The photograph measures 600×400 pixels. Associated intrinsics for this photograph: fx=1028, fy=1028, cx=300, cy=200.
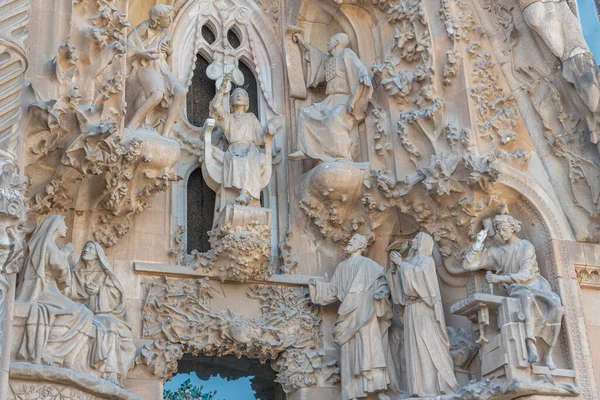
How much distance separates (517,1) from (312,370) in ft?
14.9

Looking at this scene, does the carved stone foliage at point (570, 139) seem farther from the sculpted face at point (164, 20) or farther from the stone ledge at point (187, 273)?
the sculpted face at point (164, 20)

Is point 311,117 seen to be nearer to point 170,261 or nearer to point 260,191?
point 260,191

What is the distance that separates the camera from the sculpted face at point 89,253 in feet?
31.9

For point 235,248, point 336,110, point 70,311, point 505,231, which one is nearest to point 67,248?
point 70,311

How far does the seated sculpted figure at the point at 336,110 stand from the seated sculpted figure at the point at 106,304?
2496 mm

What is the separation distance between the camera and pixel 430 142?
10.9 metres

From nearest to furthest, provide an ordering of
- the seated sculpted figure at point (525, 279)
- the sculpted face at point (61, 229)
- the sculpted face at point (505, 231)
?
the sculpted face at point (61, 229) → the seated sculpted figure at point (525, 279) → the sculpted face at point (505, 231)

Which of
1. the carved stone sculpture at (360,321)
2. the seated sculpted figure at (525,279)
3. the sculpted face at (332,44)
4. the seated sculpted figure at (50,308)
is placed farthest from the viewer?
the sculpted face at (332,44)

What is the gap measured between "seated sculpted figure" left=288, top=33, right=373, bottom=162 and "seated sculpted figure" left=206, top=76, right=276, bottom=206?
1.35ft

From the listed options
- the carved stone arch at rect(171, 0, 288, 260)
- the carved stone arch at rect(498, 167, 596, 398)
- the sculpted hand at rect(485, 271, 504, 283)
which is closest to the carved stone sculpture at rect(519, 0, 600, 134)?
the carved stone arch at rect(498, 167, 596, 398)

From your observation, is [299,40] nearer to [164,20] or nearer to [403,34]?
[403,34]

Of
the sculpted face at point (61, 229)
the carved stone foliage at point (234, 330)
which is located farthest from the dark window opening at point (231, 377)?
the sculpted face at point (61, 229)

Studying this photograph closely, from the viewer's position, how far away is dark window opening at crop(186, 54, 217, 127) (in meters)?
11.6

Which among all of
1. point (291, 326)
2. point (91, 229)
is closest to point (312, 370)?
point (291, 326)
